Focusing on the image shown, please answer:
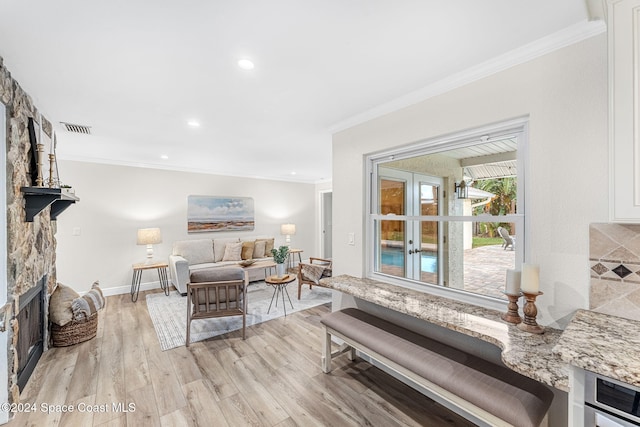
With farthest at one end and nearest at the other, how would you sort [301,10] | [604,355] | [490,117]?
[490,117], [301,10], [604,355]

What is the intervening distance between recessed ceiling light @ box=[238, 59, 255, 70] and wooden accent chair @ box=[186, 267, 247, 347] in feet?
6.96

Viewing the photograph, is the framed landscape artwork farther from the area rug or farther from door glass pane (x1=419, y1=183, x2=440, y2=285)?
door glass pane (x1=419, y1=183, x2=440, y2=285)

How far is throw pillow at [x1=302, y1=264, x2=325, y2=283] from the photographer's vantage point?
429 cm

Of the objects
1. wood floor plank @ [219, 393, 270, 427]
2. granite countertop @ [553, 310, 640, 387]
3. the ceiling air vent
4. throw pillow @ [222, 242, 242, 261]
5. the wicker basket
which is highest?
the ceiling air vent

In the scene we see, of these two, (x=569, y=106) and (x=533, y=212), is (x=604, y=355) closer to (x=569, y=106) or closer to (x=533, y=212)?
(x=533, y=212)

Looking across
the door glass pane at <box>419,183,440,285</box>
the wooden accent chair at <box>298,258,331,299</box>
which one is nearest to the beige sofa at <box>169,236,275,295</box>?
the wooden accent chair at <box>298,258,331,299</box>

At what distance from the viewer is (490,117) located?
1846 millimetres

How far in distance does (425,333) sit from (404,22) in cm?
216

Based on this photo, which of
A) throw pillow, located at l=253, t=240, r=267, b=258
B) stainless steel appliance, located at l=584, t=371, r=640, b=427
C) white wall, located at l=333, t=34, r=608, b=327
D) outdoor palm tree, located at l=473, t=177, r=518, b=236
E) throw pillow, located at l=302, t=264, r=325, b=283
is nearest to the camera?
stainless steel appliance, located at l=584, t=371, r=640, b=427

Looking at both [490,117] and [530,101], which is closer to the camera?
[530,101]

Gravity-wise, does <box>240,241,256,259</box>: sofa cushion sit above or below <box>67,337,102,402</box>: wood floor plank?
above

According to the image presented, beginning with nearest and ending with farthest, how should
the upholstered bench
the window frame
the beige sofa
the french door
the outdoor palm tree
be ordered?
the upholstered bench
the window frame
the outdoor palm tree
the french door
the beige sofa

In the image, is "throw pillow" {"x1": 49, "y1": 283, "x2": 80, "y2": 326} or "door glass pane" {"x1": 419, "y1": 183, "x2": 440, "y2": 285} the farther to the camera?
"throw pillow" {"x1": 49, "y1": 283, "x2": 80, "y2": 326}

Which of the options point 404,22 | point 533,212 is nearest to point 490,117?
point 533,212
